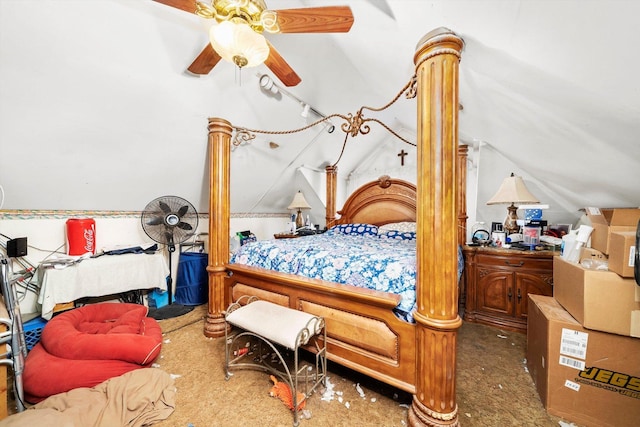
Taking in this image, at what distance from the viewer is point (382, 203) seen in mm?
3789

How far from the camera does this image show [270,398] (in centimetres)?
157

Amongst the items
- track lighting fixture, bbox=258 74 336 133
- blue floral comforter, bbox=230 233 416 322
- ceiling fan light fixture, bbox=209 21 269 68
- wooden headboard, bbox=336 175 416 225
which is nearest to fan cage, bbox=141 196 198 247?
blue floral comforter, bbox=230 233 416 322

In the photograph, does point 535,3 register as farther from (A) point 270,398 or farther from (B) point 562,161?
(A) point 270,398

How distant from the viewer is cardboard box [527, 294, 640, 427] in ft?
4.05

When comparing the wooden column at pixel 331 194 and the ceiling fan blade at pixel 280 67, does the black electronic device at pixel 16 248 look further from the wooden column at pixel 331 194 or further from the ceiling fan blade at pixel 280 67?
the wooden column at pixel 331 194

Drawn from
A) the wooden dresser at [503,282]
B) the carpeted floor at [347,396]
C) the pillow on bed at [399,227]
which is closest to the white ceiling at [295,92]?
the wooden dresser at [503,282]

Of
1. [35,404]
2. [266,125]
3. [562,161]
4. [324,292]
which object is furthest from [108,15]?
[562,161]

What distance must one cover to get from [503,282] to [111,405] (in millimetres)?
3235

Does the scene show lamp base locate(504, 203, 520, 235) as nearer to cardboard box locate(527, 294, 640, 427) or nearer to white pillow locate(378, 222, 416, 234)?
white pillow locate(378, 222, 416, 234)

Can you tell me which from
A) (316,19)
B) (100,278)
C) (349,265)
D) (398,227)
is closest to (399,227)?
(398,227)

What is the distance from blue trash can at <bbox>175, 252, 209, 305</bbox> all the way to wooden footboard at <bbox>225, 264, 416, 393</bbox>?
1.65 meters

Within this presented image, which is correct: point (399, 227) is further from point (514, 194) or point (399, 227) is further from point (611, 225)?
point (611, 225)

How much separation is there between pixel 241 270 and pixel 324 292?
2.94 ft

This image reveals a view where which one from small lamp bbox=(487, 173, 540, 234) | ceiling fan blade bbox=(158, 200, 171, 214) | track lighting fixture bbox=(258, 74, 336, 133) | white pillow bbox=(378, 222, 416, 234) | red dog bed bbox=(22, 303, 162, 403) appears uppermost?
track lighting fixture bbox=(258, 74, 336, 133)
